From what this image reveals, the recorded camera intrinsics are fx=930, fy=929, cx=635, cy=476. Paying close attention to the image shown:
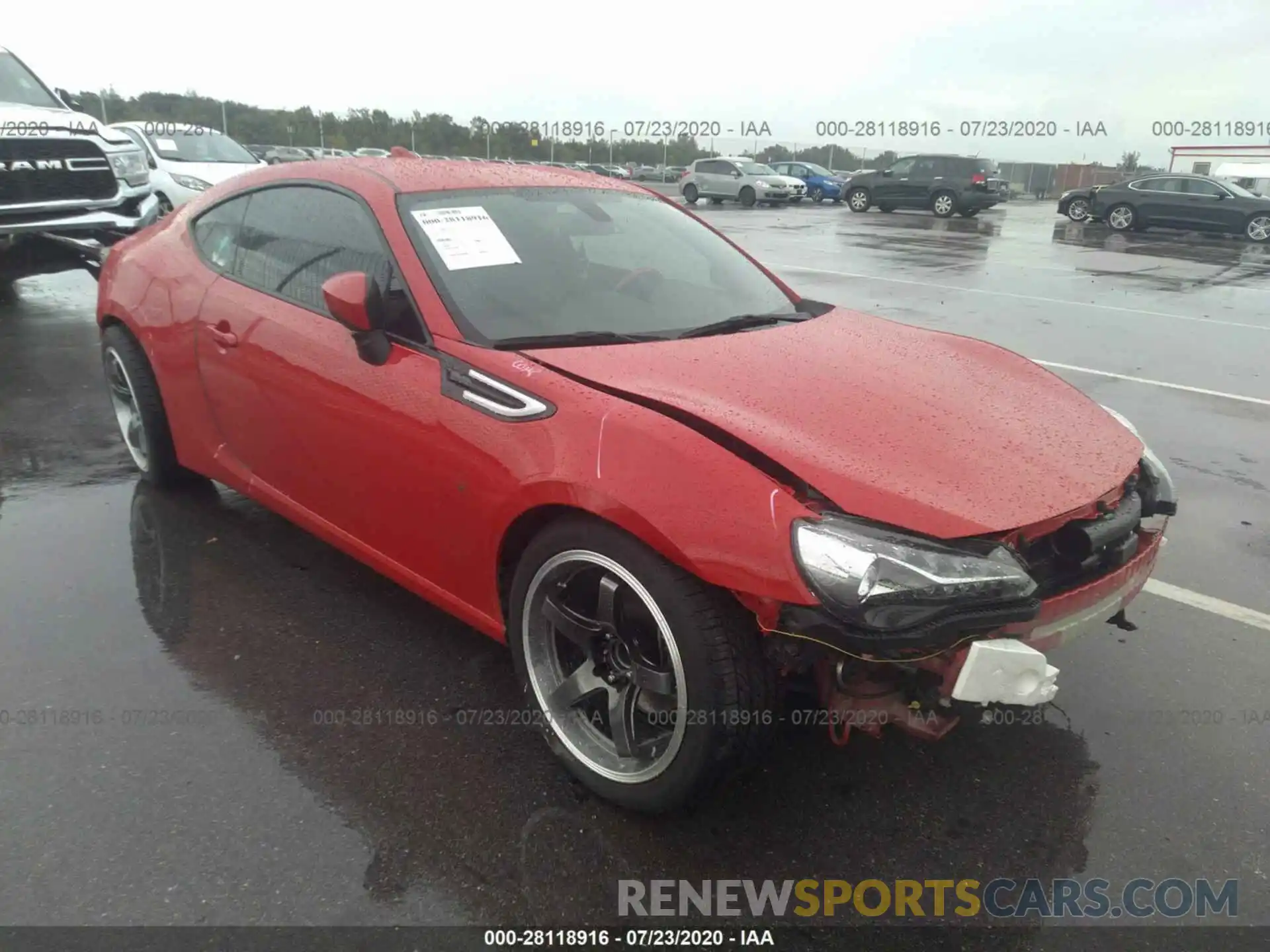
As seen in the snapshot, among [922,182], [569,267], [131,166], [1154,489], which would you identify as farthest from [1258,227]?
[569,267]

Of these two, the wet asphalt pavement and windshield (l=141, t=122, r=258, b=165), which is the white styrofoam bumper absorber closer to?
the wet asphalt pavement

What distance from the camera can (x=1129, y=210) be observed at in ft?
77.5

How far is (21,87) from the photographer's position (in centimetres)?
893

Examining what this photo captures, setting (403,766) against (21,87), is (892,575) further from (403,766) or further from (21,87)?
(21,87)

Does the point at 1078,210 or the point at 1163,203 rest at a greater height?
the point at 1163,203

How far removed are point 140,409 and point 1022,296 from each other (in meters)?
10.5

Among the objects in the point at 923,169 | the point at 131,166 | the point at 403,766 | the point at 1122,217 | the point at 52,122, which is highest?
the point at 923,169

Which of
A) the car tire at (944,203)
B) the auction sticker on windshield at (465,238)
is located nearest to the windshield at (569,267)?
the auction sticker on windshield at (465,238)

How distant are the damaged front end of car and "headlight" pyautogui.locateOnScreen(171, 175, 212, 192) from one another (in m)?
11.8

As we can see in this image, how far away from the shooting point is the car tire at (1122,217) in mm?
23609

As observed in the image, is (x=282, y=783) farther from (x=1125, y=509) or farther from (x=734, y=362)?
(x=1125, y=509)

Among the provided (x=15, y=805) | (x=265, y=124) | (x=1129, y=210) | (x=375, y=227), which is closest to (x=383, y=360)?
(x=375, y=227)

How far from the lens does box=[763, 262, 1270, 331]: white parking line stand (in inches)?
404

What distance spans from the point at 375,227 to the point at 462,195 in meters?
0.34
